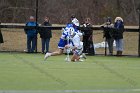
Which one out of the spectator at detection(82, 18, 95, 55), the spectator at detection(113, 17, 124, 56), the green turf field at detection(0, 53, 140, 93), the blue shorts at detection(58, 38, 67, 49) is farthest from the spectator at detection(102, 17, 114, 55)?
the blue shorts at detection(58, 38, 67, 49)

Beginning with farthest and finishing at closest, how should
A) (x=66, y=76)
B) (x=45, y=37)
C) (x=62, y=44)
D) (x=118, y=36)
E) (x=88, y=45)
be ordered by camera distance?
(x=45, y=37) < (x=88, y=45) < (x=118, y=36) < (x=62, y=44) < (x=66, y=76)

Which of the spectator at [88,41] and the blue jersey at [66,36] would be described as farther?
the spectator at [88,41]

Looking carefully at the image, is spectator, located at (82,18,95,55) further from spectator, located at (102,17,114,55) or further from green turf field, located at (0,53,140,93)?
green turf field, located at (0,53,140,93)

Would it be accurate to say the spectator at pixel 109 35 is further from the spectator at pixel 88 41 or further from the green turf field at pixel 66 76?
the green turf field at pixel 66 76

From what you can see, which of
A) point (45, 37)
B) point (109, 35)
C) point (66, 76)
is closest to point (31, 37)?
point (45, 37)

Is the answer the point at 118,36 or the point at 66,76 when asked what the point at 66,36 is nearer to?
the point at 66,76

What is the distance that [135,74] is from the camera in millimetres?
16672

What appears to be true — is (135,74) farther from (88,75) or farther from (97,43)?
(97,43)

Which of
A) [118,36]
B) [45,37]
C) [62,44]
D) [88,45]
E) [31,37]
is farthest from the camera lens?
[31,37]

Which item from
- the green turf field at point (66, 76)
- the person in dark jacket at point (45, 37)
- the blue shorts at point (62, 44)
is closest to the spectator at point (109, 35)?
the person in dark jacket at point (45, 37)

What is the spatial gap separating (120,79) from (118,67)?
3765 millimetres

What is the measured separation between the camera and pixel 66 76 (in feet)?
51.8

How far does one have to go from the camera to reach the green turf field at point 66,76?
13.0 meters

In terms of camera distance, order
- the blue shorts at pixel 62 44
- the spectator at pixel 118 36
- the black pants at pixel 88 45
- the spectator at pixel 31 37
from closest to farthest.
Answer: the blue shorts at pixel 62 44
the spectator at pixel 118 36
the black pants at pixel 88 45
the spectator at pixel 31 37
